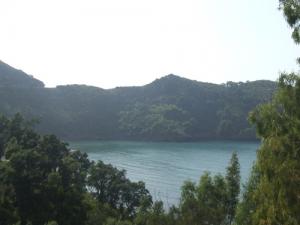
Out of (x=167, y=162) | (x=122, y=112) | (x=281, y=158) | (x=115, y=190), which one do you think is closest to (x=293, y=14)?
(x=281, y=158)

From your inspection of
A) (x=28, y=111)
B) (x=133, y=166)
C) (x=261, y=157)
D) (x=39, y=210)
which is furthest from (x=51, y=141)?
(x=28, y=111)

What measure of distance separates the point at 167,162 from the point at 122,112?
84978 millimetres

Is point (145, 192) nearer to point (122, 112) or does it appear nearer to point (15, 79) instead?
point (15, 79)

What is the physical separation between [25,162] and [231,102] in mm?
169694

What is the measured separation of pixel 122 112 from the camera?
190 meters

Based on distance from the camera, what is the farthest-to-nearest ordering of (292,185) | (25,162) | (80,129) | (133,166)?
(80,129) < (133,166) < (25,162) < (292,185)

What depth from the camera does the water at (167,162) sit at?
259ft

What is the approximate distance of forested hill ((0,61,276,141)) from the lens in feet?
557

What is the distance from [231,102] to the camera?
196375 millimetres

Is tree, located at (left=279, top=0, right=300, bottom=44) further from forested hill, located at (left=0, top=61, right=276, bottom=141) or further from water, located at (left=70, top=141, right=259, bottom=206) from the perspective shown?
forested hill, located at (left=0, top=61, right=276, bottom=141)

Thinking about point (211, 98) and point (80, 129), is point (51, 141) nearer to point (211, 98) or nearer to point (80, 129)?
point (80, 129)

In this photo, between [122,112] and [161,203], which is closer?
[161,203]

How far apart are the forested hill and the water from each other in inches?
1192

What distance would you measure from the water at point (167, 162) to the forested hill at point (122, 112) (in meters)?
30.3
